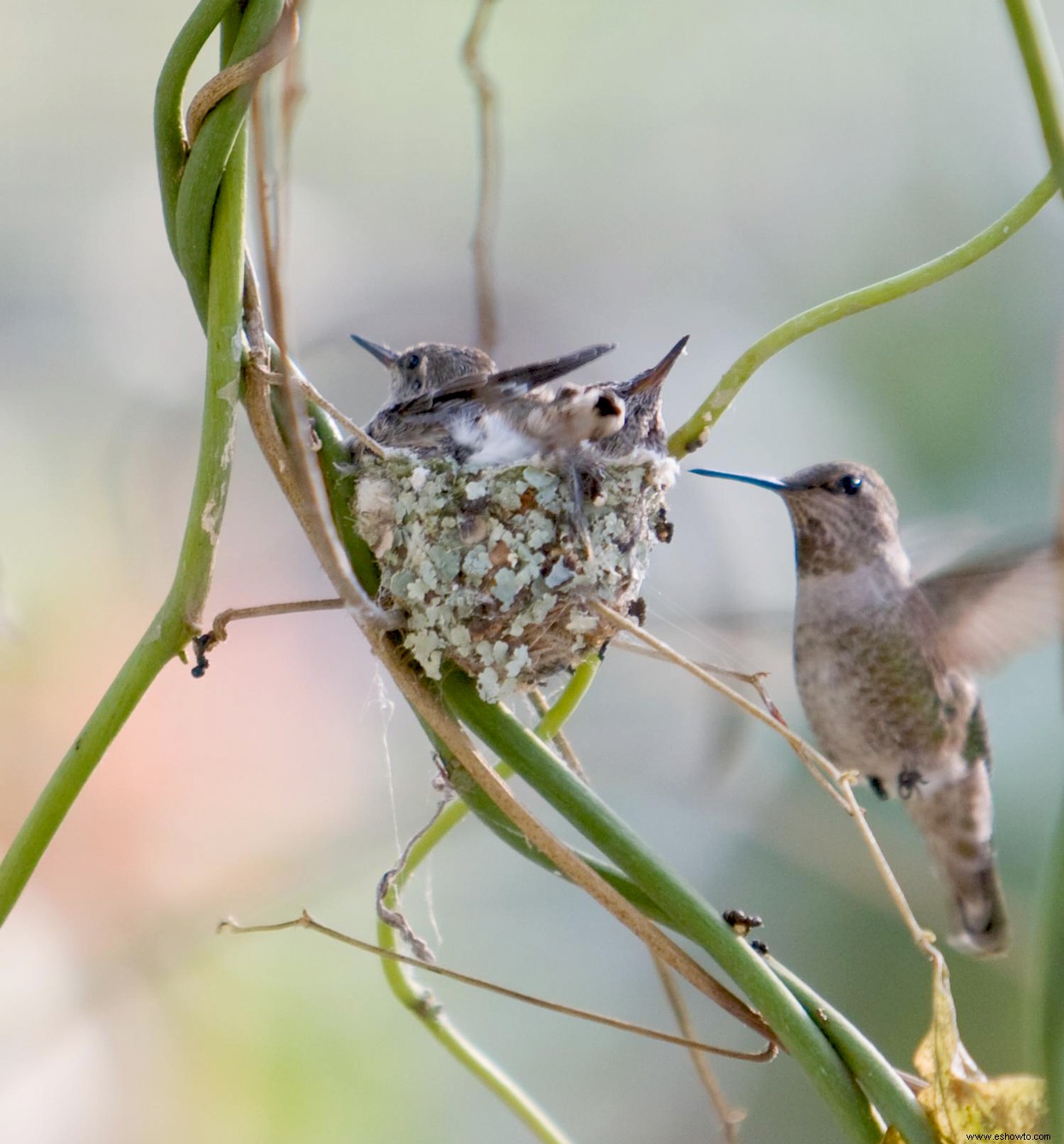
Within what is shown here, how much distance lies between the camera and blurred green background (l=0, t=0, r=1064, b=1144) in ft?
9.88

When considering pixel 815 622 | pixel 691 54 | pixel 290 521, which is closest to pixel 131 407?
pixel 290 521

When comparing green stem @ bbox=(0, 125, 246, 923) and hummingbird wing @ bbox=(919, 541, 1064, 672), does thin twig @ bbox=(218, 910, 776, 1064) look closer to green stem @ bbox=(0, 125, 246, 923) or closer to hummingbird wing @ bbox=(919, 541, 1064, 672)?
green stem @ bbox=(0, 125, 246, 923)

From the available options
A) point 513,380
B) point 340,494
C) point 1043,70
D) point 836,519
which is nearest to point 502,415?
point 513,380

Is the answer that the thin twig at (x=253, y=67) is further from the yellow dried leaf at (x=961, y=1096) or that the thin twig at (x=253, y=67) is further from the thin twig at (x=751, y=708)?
the yellow dried leaf at (x=961, y=1096)

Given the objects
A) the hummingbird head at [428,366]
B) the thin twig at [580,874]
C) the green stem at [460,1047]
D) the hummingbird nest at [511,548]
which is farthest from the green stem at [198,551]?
the hummingbird head at [428,366]

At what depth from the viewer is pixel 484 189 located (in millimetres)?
1194

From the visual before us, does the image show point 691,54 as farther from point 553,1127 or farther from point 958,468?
point 553,1127

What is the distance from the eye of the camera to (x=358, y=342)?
107 inches

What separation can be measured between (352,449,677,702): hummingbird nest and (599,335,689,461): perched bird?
0.13 metres

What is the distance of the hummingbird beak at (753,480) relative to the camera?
1.89 metres

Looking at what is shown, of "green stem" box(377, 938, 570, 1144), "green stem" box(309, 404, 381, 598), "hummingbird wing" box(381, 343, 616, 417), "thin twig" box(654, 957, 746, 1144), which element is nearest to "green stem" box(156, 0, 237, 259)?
"green stem" box(309, 404, 381, 598)

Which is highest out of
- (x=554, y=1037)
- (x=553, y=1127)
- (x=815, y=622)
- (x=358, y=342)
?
(x=358, y=342)

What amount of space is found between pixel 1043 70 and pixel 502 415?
1222 millimetres

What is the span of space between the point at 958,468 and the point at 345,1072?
3377mm
